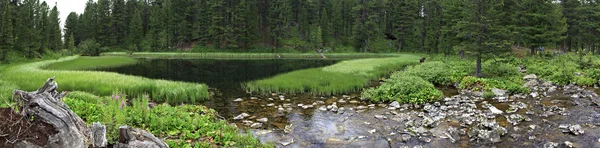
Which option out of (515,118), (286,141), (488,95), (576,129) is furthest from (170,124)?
(488,95)

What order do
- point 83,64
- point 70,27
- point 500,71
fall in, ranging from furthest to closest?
point 70,27 → point 83,64 → point 500,71

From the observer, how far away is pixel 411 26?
294ft

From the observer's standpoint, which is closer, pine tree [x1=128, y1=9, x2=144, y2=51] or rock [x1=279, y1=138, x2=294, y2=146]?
rock [x1=279, y1=138, x2=294, y2=146]

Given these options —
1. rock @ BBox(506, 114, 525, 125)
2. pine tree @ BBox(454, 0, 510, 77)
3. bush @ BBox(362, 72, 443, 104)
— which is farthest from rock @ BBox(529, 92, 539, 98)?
pine tree @ BBox(454, 0, 510, 77)

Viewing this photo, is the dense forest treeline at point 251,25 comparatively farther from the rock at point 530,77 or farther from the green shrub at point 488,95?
the green shrub at point 488,95

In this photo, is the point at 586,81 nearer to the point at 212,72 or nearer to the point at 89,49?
the point at 212,72

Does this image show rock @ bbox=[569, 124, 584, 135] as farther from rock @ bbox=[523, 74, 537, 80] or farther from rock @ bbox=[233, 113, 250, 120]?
rock @ bbox=[523, 74, 537, 80]

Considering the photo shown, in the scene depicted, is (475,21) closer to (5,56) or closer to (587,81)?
(587,81)

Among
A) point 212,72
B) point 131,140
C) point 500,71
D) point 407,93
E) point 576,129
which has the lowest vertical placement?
point 576,129

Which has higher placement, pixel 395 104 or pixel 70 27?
pixel 70 27

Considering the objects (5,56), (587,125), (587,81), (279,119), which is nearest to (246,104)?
(279,119)

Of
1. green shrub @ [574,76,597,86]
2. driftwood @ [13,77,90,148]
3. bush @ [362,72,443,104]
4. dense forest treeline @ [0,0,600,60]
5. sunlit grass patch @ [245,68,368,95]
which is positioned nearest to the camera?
driftwood @ [13,77,90,148]

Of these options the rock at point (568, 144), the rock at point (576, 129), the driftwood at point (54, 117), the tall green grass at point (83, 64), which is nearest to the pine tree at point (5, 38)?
the tall green grass at point (83, 64)

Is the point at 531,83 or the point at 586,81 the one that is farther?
the point at 531,83
